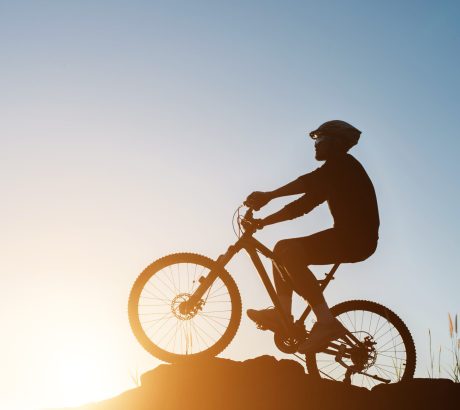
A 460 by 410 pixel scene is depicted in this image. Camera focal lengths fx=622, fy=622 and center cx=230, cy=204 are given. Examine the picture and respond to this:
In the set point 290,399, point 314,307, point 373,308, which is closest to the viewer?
point 290,399

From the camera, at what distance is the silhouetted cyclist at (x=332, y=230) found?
7148 millimetres

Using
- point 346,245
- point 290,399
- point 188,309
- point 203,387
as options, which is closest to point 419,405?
point 290,399

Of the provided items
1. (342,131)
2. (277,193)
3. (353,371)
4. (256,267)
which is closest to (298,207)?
(277,193)

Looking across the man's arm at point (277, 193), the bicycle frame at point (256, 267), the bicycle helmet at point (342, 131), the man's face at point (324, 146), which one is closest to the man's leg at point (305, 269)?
the bicycle frame at point (256, 267)

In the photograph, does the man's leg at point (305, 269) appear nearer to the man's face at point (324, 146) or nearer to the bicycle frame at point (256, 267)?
the bicycle frame at point (256, 267)

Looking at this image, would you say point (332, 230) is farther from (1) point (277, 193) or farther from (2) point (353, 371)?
(2) point (353, 371)

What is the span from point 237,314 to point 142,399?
4.76 ft

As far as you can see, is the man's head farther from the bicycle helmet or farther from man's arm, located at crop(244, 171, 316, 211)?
man's arm, located at crop(244, 171, 316, 211)

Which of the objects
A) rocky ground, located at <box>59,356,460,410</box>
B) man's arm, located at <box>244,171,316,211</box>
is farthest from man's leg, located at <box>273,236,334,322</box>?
rocky ground, located at <box>59,356,460,410</box>

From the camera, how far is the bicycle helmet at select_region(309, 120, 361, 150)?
7.35 m

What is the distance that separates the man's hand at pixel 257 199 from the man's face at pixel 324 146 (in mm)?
788

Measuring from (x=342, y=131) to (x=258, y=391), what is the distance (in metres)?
3.12

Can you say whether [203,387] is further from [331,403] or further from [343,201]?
[343,201]

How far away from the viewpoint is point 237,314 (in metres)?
7.40
